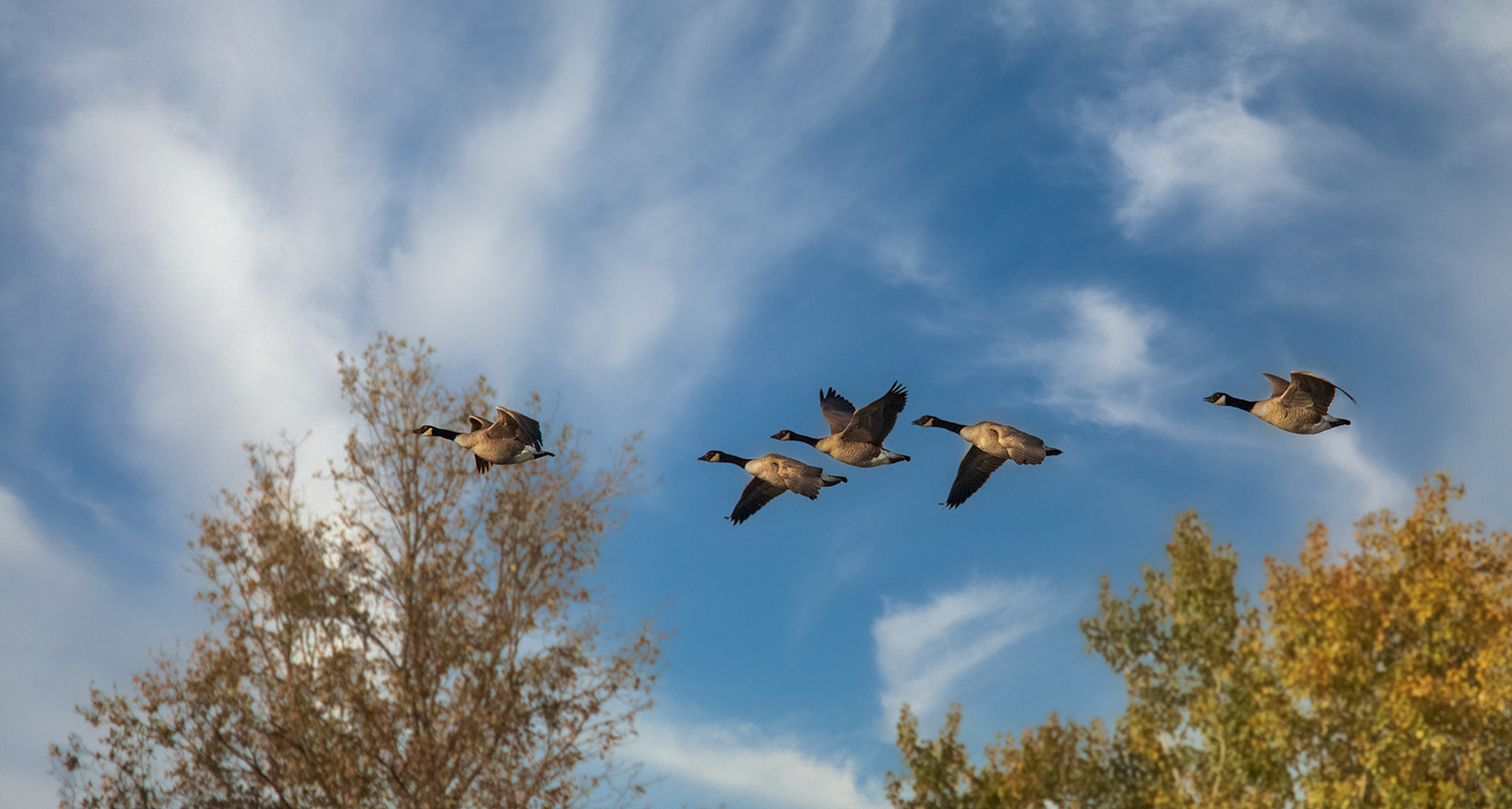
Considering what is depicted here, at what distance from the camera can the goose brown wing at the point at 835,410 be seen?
12.5 m

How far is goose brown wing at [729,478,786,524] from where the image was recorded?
39.9 ft

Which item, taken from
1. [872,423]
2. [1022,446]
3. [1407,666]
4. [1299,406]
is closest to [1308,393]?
[1299,406]

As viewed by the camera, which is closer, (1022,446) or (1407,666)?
(1022,446)

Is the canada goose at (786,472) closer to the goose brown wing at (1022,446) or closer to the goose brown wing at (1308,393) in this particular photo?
the goose brown wing at (1022,446)

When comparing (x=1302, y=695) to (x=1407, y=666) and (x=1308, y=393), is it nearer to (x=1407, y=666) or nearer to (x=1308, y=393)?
(x=1407, y=666)

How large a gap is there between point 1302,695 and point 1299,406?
522 inches

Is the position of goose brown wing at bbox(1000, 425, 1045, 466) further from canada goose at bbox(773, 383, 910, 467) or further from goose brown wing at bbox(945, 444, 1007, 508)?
goose brown wing at bbox(945, 444, 1007, 508)

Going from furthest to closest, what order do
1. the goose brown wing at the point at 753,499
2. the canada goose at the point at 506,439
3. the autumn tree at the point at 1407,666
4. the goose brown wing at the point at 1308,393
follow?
1. the autumn tree at the point at 1407,666
2. the goose brown wing at the point at 753,499
3. the canada goose at the point at 506,439
4. the goose brown wing at the point at 1308,393

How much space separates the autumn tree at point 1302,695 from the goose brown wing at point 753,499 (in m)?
11.9

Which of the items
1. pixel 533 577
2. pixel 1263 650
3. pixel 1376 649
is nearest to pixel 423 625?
pixel 533 577

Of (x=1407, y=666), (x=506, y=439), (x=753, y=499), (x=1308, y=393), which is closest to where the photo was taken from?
(x=1308, y=393)

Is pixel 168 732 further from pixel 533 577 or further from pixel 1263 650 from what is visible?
pixel 1263 650

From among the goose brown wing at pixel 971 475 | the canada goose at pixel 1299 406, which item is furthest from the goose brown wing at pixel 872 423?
the canada goose at pixel 1299 406

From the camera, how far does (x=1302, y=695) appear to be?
19906 millimetres
